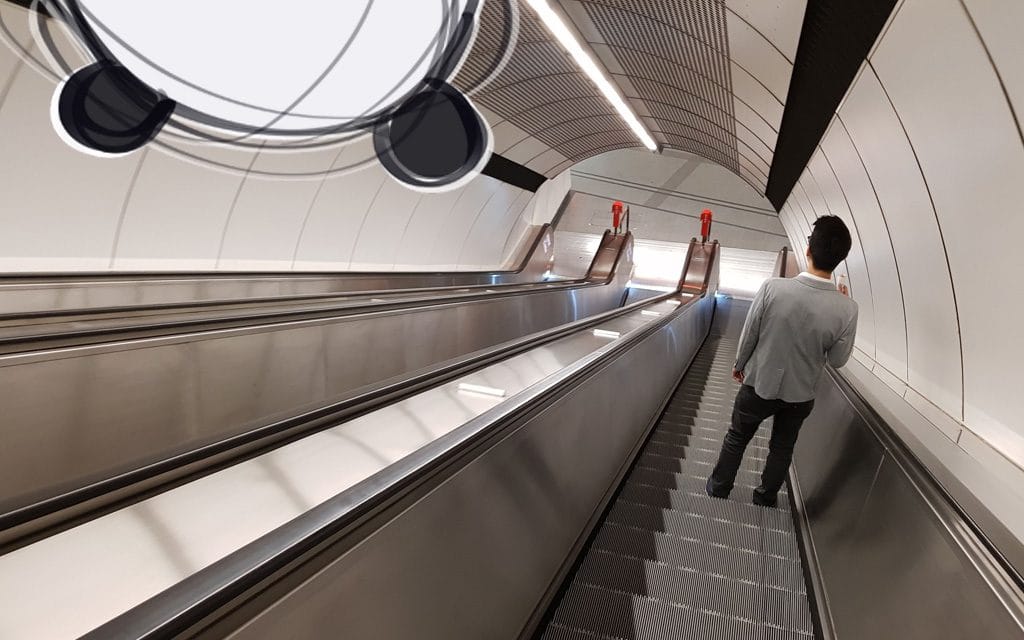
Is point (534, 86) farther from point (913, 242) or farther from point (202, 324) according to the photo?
point (202, 324)

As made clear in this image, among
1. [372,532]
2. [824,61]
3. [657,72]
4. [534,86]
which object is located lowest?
[372,532]

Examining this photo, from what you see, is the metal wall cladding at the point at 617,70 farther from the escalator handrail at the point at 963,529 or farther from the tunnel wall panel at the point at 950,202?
the escalator handrail at the point at 963,529

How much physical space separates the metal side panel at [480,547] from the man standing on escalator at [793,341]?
84 cm

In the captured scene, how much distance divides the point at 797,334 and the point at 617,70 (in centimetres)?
750

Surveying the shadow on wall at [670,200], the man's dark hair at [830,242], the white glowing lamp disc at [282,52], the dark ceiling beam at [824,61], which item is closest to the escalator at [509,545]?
the man's dark hair at [830,242]

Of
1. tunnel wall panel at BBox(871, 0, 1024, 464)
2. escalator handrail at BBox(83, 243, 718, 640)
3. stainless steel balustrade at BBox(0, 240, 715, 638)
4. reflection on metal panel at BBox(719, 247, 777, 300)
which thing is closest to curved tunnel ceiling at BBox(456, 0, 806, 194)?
tunnel wall panel at BBox(871, 0, 1024, 464)

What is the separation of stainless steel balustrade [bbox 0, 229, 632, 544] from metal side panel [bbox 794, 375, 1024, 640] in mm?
2143

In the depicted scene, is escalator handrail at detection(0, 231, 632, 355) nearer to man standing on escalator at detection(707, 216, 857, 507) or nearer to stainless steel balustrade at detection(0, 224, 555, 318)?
stainless steel balustrade at detection(0, 224, 555, 318)

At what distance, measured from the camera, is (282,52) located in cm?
839

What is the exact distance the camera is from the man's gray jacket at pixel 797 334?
365 cm

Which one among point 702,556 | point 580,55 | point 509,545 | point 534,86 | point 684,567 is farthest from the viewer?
point 534,86

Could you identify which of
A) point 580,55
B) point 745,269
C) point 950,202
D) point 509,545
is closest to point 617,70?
point 580,55

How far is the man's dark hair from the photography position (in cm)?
353

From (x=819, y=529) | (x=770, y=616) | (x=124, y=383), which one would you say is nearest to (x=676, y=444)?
(x=819, y=529)
